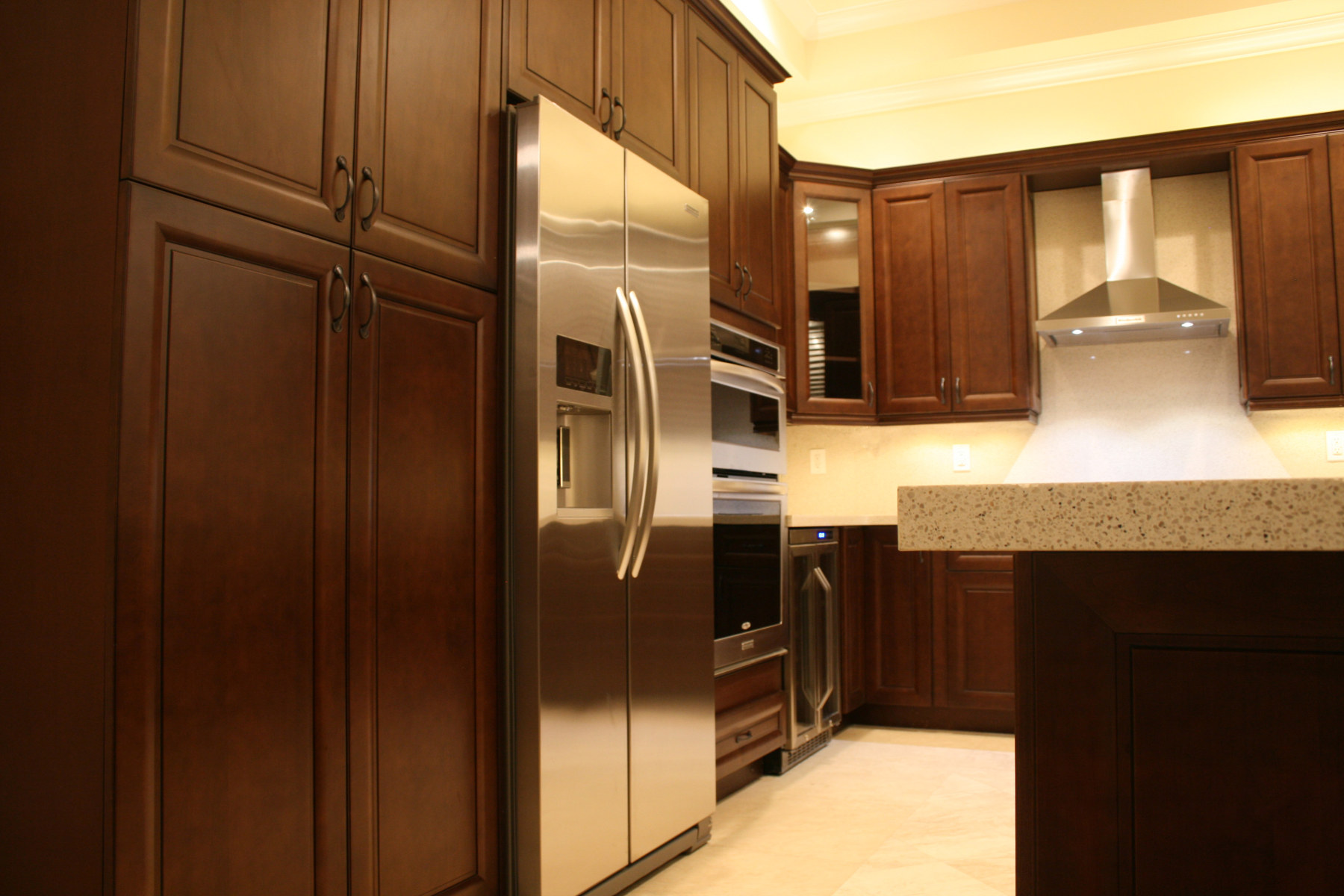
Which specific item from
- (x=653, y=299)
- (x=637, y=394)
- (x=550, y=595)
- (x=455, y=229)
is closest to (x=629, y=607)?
(x=550, y=595)

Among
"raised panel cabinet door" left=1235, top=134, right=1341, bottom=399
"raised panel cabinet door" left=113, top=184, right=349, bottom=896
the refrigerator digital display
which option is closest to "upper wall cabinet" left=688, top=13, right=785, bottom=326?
the refrigerator digital display

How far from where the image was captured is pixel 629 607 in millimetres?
2346

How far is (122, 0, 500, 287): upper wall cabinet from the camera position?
1.43 m

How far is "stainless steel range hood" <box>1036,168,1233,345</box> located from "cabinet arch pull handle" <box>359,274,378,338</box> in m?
3.16

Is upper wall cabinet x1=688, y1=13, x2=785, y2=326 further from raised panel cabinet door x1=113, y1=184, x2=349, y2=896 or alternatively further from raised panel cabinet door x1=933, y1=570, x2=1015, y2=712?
raised panel cabinet door x1=113, y1=184, x2=349, y2=896

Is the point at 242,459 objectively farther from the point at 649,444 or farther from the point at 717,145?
the point at 717,145

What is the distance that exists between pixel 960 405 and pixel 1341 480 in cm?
384

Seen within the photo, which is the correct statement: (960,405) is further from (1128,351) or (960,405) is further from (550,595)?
(550,595)

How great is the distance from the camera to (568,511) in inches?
84.5

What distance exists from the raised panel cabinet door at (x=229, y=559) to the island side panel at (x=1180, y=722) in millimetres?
1135

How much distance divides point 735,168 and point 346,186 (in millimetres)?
1834

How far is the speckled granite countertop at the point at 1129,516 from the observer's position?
644mm

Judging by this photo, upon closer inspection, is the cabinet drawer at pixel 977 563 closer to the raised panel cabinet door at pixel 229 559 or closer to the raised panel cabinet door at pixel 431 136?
the raised panel cabinet door at pixel 431 136

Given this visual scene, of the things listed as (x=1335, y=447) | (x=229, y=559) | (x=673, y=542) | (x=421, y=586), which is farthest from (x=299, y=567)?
(x=1335, y=447)
